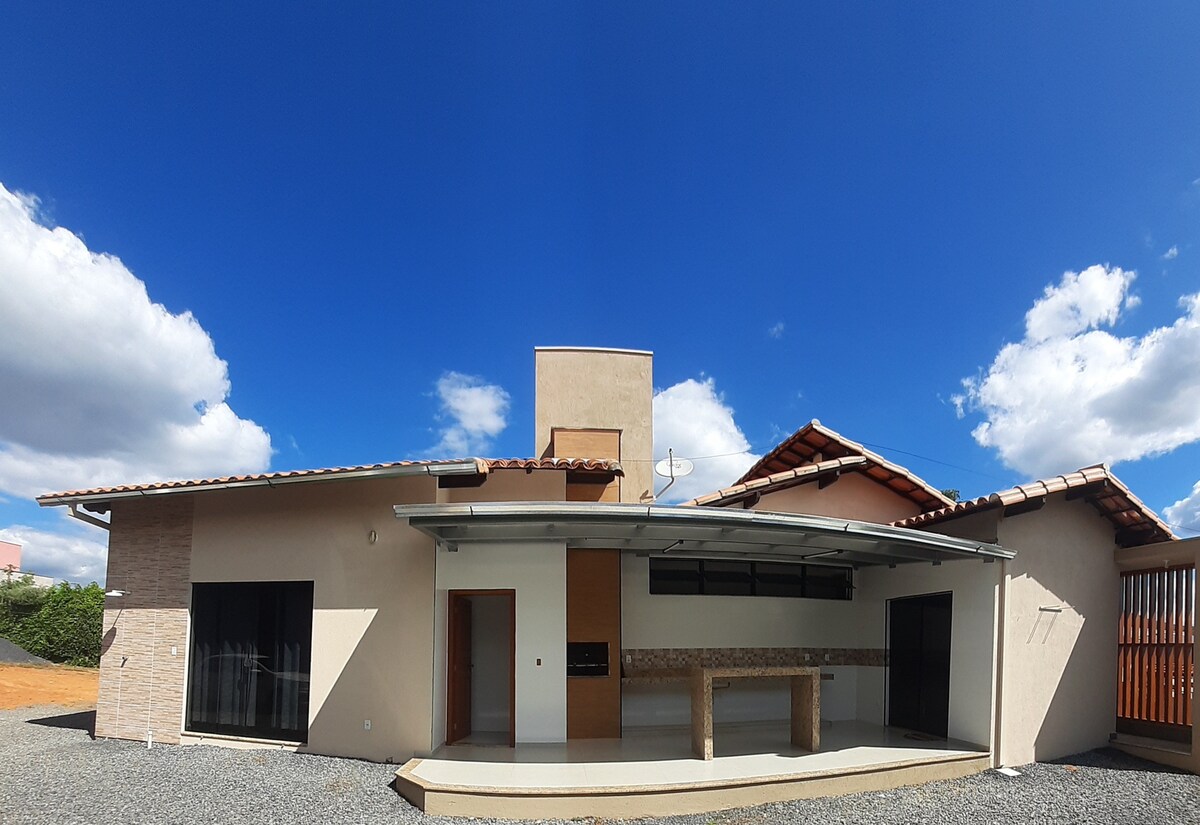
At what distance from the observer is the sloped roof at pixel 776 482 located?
38.5ft

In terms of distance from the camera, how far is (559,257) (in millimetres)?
15922

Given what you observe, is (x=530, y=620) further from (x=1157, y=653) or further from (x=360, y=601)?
(x=1157, y=653)

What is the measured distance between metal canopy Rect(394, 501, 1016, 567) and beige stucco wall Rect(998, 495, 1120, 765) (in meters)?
0.91

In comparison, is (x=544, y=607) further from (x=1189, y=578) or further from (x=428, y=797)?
(x=1189, y=578)

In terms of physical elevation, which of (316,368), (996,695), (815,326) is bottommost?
(996,695)

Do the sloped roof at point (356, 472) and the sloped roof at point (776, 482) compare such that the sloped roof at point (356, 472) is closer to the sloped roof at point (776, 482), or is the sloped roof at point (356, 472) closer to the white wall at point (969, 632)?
the sloped roof at point (776, 482)

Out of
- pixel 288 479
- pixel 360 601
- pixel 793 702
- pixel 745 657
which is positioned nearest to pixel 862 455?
pixel 745 657

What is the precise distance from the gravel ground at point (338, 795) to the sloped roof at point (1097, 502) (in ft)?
10.7

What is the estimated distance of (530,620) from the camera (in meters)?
9.66

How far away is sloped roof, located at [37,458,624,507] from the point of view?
28.5ft

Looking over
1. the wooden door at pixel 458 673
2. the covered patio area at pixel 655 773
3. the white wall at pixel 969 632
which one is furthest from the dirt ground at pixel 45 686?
the white wall at pixel 969 632

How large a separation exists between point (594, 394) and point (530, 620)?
23.0ft

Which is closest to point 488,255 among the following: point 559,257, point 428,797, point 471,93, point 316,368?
point 559,257

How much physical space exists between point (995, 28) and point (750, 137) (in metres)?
4.46
